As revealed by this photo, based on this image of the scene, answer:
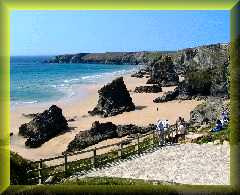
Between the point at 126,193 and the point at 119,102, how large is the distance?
3618 centimetres

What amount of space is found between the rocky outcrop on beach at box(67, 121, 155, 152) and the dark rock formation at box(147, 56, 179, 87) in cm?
3962

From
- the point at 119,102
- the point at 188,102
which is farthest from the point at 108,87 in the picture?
the point at 188,102

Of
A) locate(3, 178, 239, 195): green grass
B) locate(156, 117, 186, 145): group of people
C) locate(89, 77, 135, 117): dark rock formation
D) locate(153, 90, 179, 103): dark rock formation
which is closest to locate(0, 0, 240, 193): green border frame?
locate(3, 178, 239, 195): green grass

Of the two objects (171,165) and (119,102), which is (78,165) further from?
(119,102)

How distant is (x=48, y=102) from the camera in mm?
60406

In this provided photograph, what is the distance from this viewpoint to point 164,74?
76.9m

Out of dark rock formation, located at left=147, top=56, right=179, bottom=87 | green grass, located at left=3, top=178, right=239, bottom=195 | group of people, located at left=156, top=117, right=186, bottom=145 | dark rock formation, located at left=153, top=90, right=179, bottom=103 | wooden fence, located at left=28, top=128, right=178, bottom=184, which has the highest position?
dark rock formation, located at left=147, top=56, right=179, bottom=87

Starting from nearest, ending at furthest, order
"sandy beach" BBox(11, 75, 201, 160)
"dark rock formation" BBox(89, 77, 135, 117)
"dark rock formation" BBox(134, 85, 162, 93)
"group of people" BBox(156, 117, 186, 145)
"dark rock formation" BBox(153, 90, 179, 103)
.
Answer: "group of people" BBox(156, 117, 186, 145) < "sandy beach" BBox(11, 75, 201, 160) < "dark rock formation" BBox(89, 77, 135, 117) < "dark rock formation" BBox(153, 90, 179, 103) < "dark rock formation" BBox(134, 85, 162, 93)

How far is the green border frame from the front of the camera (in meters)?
9.80

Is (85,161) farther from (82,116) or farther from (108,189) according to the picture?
(82,116)

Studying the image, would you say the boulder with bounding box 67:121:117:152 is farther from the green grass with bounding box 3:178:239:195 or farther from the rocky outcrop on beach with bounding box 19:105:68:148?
the green grass with bounding box 3:178:239:195

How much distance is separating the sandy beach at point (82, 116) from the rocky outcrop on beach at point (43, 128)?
447mm

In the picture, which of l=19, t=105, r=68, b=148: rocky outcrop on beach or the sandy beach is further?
l=19, t=105, r=68, b=148: rocky outcrop on beach

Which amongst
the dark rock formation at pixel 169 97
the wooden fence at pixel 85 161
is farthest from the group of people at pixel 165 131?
the dark rock formation at pixel 169 97
